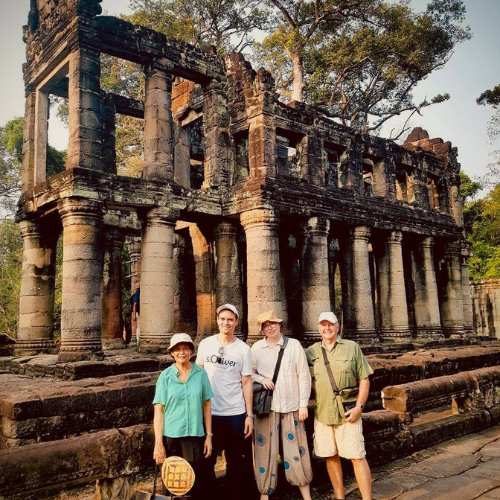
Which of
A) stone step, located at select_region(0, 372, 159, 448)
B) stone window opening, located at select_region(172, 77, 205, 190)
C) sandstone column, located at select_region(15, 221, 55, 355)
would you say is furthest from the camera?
stone window opening, located at select_region(172, 77, 205, 190)

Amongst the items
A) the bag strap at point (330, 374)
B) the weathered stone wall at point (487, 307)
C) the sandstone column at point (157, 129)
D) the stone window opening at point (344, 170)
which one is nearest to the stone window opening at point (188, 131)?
the sandstone column at point (157, 129)

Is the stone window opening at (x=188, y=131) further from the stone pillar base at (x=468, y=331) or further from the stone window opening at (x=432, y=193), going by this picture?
the stone pillar base at (x=468, y=331)

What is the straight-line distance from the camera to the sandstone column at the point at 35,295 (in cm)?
1139

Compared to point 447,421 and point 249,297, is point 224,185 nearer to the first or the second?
point 249,297

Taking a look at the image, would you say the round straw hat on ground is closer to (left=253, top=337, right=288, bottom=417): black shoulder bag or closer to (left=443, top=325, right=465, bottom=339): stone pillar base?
(left=253, top=337, right=288, bottom=417): black shoulder bag

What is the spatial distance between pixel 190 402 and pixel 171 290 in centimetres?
711

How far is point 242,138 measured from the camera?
1300 centimetres

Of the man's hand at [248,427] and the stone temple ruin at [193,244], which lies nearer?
the man's hand at [248,427]

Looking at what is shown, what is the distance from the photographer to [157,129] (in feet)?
36.2

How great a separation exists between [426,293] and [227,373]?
14.2 meters

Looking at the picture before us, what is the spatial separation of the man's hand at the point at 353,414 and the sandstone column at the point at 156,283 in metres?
6.62

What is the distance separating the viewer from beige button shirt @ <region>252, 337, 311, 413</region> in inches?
163

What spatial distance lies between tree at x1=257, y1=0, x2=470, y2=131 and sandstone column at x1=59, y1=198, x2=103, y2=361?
49.3 ft

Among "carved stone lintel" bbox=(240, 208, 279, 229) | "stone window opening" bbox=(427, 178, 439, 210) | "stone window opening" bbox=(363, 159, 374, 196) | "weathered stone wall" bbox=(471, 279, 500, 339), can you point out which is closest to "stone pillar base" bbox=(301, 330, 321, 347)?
"carved stone lintel" bbox=(240, 208, 279, 229)
